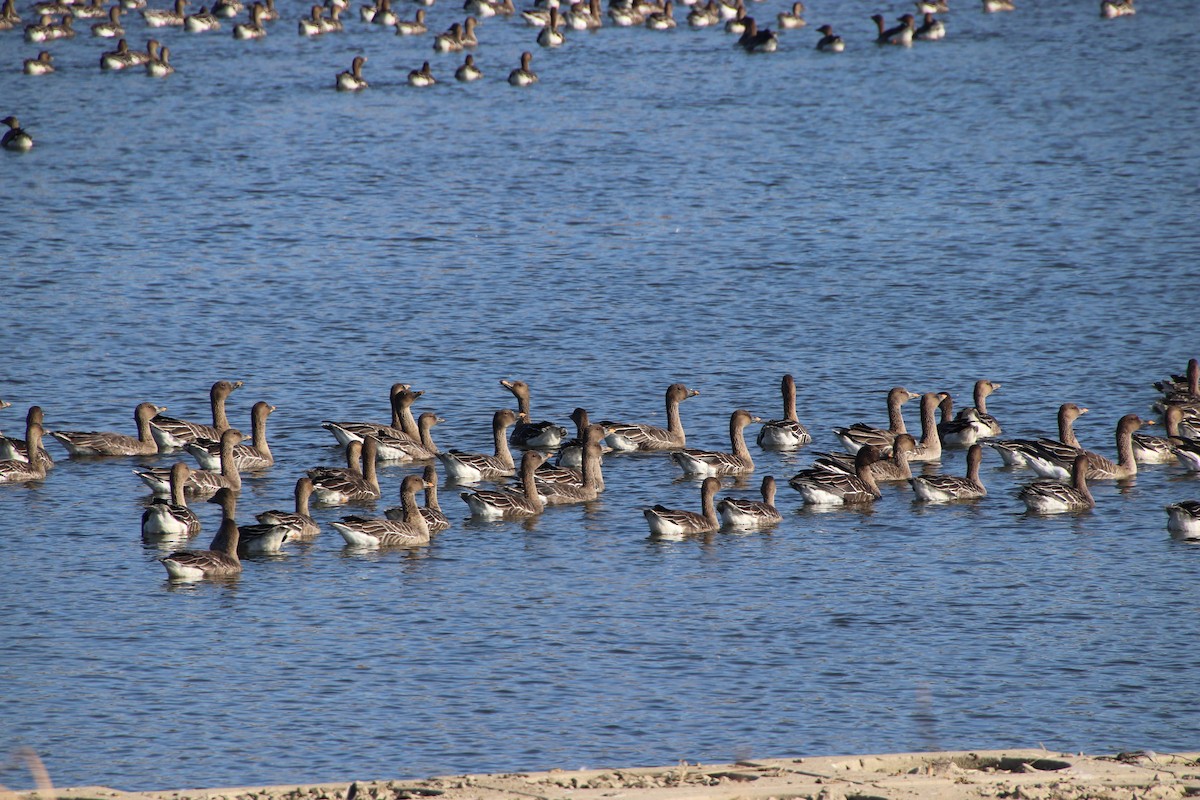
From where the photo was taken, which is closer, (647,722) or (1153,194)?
(647,722)

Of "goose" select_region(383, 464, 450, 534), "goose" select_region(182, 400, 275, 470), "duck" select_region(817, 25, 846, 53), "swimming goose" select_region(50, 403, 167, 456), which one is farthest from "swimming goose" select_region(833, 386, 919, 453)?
"duck" select_region(817, 25, 846, 53)

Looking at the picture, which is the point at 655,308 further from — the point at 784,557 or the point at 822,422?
the point at 784,557

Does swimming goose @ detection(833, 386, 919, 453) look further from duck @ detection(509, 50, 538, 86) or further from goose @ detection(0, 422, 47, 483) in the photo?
duck @ detection(509, 50, 538, 86)

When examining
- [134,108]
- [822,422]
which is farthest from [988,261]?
[134,108]

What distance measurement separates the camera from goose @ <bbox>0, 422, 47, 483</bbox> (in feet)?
68.2

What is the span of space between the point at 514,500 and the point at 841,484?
11.5ft

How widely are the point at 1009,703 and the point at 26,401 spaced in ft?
48.9

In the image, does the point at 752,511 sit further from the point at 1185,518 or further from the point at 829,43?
the point at 829,43

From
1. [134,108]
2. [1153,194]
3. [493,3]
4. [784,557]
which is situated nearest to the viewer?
[784,557]

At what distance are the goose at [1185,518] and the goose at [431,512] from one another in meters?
7.32

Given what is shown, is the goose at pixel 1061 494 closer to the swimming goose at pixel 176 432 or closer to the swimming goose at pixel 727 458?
the swimming goose at pixel 727 458

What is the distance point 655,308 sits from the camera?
2989 cm

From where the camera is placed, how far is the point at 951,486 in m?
20.0

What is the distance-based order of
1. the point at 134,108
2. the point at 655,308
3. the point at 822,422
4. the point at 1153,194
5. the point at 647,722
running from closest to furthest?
the point at 647,722 → the point at 822,422 → the point at 655,308 → the point at 1153,194 → the point at 134,108
